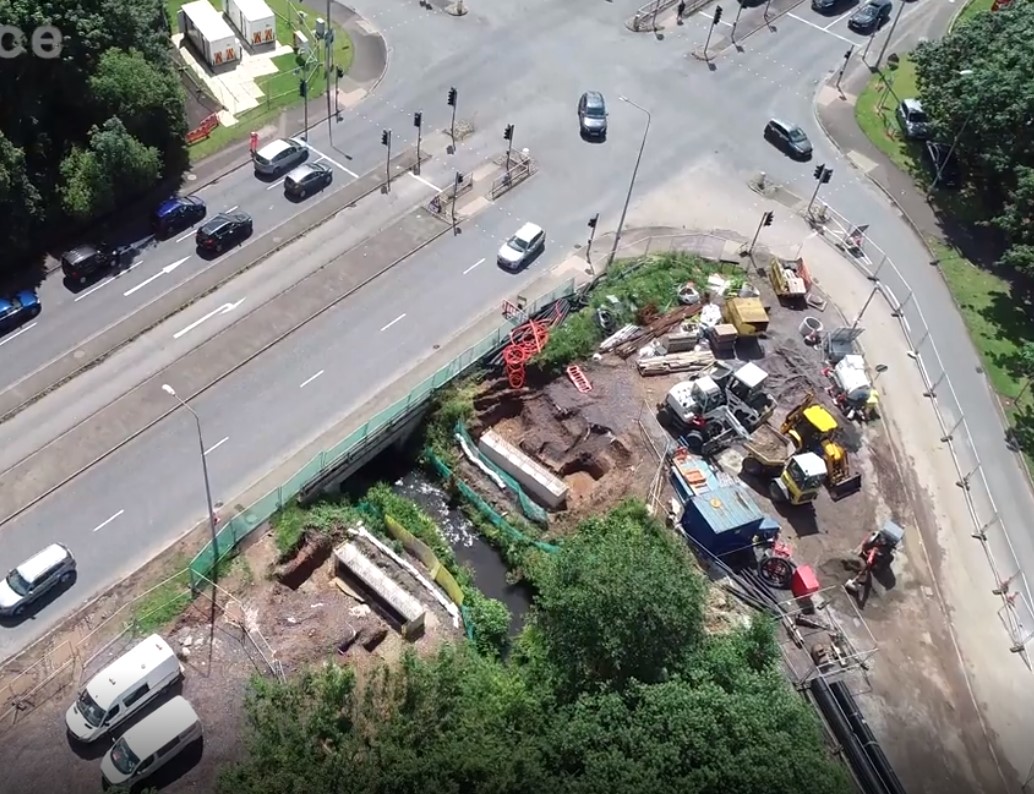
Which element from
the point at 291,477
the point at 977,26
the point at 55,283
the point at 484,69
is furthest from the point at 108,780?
the point at 977,26

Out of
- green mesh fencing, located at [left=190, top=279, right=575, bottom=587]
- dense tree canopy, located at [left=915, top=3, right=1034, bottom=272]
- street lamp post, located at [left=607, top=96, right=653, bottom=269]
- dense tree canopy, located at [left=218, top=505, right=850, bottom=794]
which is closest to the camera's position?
dense tree canopy, located at [left=218, top=505, right=850, bottom=794]

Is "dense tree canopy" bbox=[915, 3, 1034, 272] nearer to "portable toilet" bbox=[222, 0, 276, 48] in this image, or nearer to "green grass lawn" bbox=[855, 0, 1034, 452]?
"green grass lawn" bbox=[855, 0, 1034, 452]

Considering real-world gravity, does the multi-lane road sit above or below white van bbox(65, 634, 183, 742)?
above

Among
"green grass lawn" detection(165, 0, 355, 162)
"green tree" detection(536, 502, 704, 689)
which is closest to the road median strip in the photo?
"green grass lawn" detection(165, 0, 355, 162)

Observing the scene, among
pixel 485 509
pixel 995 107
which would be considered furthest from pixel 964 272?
pixel 485 509

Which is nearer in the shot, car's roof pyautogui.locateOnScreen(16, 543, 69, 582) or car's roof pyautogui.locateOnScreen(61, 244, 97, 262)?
car's roof pyautogui.locateOnScreen(16, 543, 69, 582)

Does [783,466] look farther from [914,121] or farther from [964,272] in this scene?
[914,121]

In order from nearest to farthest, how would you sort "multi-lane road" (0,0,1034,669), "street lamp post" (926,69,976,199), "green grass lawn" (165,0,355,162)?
1. "multi-lane road" (0,0,1034,669)
2. "street lamp post" (926,69,976,199)
3. "green grass lawn" (165,0,355,162)
